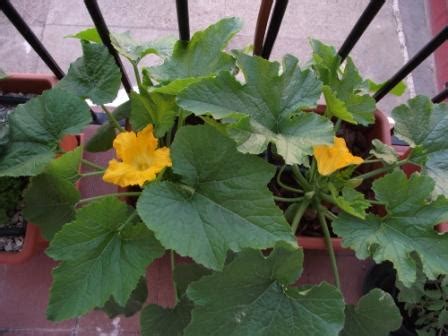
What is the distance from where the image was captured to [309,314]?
80cm

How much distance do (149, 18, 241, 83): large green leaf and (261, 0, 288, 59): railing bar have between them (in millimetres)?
68

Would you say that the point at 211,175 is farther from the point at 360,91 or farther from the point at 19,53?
the point at 19,53

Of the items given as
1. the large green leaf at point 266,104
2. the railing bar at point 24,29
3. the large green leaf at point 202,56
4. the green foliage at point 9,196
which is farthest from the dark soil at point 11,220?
the large green leaf at point 266,104

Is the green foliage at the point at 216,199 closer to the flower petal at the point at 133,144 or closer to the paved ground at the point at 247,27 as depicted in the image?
the flower petal at the point at 133,144

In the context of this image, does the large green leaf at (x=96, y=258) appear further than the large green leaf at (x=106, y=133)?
No

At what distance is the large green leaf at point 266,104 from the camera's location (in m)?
0.78

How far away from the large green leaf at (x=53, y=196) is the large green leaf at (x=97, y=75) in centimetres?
14

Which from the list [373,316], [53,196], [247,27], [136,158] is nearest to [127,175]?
[136,158]

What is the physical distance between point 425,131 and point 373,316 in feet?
1.19

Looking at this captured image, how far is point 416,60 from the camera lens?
1046 millimetres

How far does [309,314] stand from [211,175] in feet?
0.87

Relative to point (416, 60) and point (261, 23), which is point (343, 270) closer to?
point (416, 60)

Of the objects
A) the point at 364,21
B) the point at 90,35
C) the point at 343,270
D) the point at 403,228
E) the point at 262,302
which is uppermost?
the point at 364,21

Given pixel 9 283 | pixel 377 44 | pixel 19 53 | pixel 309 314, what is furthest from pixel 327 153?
pixel 19 53
